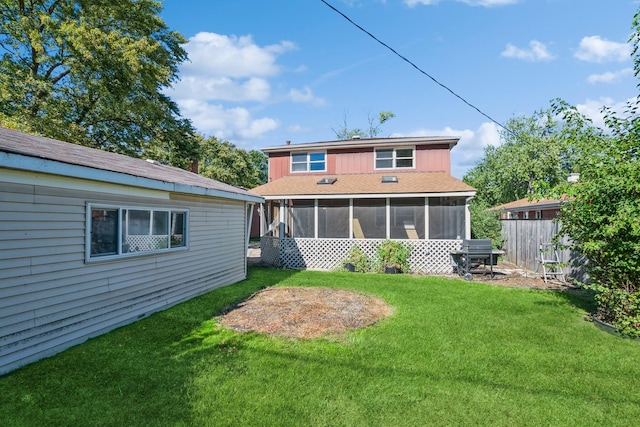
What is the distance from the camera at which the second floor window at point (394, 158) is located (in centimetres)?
1476

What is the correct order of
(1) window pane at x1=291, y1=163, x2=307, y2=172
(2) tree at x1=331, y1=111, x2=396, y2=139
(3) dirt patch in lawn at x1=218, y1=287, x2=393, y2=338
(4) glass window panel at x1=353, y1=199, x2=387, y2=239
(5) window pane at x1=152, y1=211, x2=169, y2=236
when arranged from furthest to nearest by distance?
1. (2) tree at x1=331, y1=111, x2=396, y2=139
2. (1) window pane at x1=291, y1=163, x2=307, y2=172
3. (4) glass window panel at x1=353, y1=199, x2=387, y2=239
4. (5) window pane at x1=152, y1=211, x2=169, y2=236
5. (3) dirt patch in lawn at x1=218, y1=287, x2=393, y2=338

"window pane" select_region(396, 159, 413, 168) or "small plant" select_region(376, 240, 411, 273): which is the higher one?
"window pane" select_region(396, 159, 413, 168)

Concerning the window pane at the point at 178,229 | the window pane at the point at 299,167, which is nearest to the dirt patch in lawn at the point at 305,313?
the window pane at the point at 178,229

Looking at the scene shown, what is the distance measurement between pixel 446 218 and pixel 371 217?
9.13 feet

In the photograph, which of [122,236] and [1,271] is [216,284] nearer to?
[122,236]

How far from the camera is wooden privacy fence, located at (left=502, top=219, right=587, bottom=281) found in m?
9.70

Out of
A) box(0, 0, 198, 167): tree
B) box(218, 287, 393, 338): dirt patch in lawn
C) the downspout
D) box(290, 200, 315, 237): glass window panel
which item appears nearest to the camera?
box(218, 287, 393, 338): dirt patch in lawn

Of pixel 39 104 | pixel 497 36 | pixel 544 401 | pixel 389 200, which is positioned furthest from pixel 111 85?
pixel 544 401

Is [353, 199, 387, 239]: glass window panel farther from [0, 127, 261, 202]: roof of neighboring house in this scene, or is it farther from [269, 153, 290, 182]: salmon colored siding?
[0, 127, 261, 202]: roof of neighboring house

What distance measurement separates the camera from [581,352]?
4.59 metres

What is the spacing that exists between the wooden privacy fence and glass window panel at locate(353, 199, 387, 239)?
17.2 feet

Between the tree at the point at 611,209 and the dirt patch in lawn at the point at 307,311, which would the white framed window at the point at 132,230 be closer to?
the dirt patch in lawn at the point at 307,311

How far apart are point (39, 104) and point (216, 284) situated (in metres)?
12.5

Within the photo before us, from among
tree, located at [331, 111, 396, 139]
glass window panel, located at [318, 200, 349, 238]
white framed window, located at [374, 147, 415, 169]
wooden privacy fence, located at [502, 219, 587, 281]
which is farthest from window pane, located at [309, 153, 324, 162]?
tree, located at [331, 111, 396, 139]
